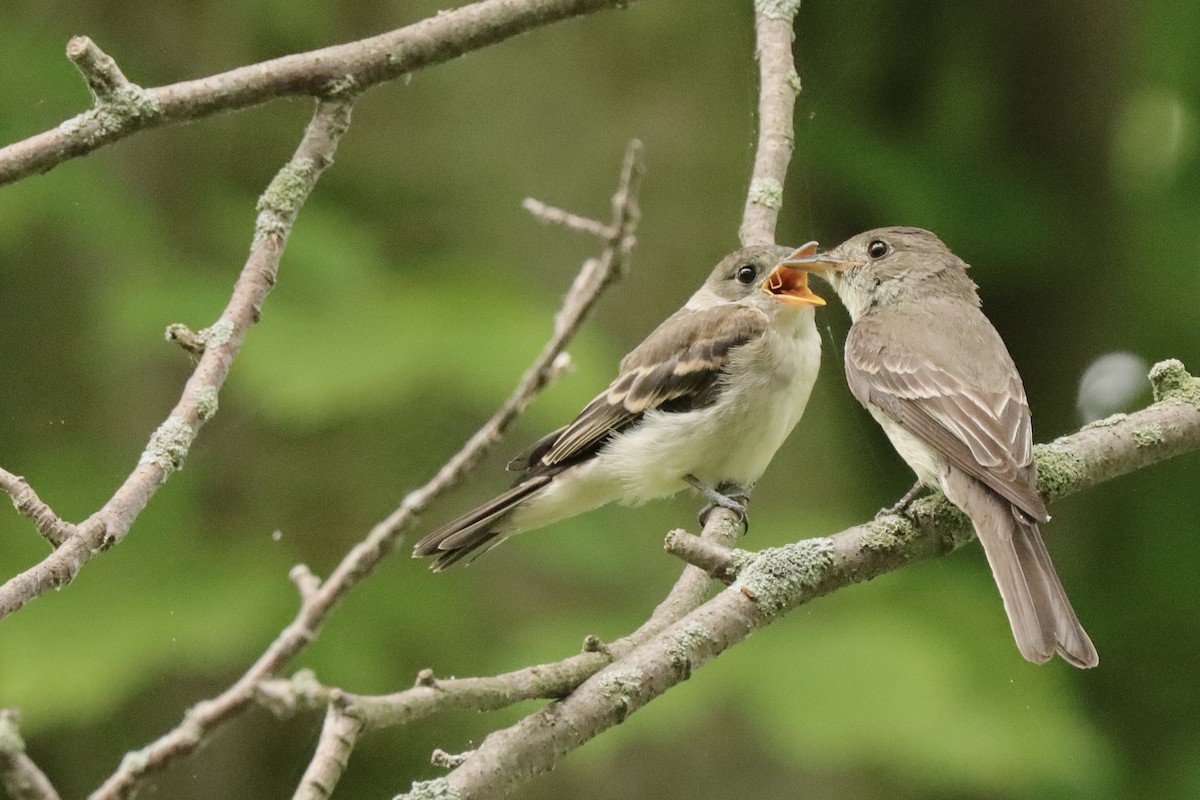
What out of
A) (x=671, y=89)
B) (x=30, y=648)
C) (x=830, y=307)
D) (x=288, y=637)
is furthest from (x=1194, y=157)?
(x=288, y=637)

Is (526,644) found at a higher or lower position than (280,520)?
lower

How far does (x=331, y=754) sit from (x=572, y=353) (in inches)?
117

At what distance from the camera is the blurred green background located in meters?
4.62

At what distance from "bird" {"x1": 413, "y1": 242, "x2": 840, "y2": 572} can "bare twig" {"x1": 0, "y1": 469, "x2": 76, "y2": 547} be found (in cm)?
194

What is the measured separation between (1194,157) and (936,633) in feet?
8.67

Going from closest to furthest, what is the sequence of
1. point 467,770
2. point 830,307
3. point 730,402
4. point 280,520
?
point 467,770, point 730,402, point 280,520, point 830,307

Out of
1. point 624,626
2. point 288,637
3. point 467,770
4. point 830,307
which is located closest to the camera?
point 288,637

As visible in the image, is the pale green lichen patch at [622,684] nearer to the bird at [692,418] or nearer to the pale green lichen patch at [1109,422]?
Answer: the pale green lichen patch at [1109,422]

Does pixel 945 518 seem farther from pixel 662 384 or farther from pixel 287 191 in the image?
pixel 287 191

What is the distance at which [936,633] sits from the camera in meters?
4.85

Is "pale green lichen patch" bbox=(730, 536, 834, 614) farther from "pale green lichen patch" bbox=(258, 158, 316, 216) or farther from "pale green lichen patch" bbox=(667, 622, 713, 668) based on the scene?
"pale green lichen patch" bbox=(258, 158, 316, 216)

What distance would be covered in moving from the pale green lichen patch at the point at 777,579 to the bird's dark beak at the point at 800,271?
1562mm

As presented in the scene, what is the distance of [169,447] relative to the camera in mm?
2346

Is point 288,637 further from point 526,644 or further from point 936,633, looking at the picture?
point 936,633
